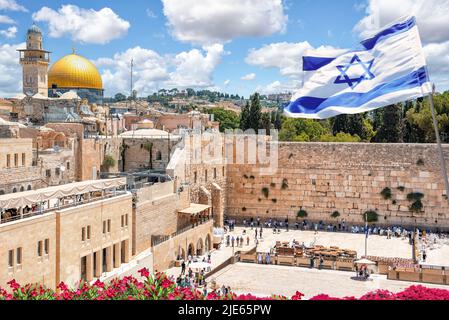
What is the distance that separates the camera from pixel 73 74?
167 ft

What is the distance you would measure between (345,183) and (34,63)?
28321 millimetres

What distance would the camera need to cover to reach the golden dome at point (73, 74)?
166 feet

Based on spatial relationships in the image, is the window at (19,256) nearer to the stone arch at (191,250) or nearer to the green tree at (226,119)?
the stone arch at (191,250)

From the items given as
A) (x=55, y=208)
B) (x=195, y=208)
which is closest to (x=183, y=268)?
(x=195, y=208)

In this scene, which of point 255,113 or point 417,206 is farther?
point 255,113

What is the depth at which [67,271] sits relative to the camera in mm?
17266

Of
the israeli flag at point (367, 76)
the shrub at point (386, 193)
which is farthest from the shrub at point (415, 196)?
the israeli flag at point (367, 76)

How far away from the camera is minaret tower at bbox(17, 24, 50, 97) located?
47.2 meters

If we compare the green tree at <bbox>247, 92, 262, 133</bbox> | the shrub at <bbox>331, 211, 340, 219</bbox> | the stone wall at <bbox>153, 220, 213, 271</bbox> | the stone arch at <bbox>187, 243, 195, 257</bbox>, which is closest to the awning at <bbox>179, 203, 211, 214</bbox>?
the stone wall at <bbox>153, 220, 213, 271</bbox>

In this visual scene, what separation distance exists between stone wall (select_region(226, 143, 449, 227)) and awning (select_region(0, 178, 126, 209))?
15.0 meters

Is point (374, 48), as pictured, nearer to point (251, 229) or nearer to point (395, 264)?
point (395, 264)

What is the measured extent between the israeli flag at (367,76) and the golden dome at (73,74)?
45.0 metres

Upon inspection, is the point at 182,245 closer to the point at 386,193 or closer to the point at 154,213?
the point at 154,213

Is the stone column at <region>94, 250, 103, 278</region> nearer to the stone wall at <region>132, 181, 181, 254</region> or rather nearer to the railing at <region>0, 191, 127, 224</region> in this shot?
the railing at <region>0, 191, 127, 224</region>
